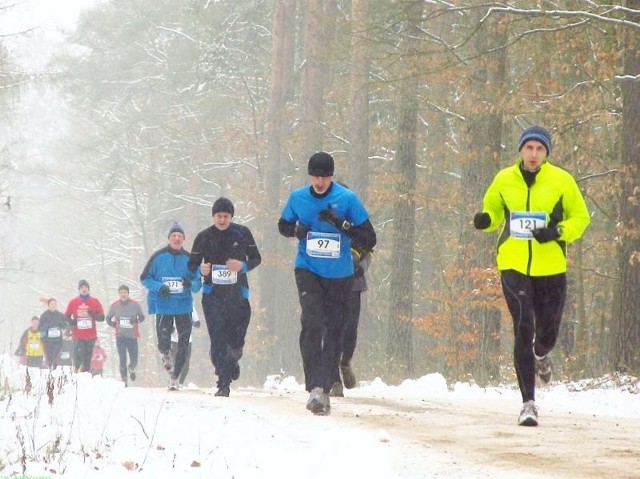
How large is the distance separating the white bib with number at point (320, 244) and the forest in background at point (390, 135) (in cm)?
368

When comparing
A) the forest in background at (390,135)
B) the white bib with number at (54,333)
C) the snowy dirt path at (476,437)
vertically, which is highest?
the forest in background at (390,135)

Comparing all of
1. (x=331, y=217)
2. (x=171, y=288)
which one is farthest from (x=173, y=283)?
(x=331, y=217)

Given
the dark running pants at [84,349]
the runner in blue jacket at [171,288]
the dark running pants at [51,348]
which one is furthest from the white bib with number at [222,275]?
the dark running pants at [51,348]

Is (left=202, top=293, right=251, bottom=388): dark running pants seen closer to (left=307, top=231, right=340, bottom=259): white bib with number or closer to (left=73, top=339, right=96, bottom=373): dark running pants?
(left=307, top=231, right=340, bottom=259): white bib with number

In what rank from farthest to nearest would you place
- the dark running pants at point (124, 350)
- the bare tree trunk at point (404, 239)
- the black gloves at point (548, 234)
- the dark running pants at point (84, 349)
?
the bare tree trunk at point (404, 239)
the dark running pants at point (124, 350)
the dark running pants at point (84, 349)
the black gloves at point (548, 234)

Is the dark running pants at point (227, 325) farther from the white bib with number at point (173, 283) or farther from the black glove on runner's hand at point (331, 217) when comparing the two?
the black glove on runner's hand at point (331, 217)

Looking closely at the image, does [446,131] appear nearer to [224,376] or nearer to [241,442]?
[224,376]

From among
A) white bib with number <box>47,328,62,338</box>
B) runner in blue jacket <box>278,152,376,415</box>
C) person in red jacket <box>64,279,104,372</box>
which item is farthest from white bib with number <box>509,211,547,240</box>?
white bib with number <box>47,328,62,338</box>

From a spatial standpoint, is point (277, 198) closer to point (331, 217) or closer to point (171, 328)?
point (171, 328)

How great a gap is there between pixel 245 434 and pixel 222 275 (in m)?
5.49

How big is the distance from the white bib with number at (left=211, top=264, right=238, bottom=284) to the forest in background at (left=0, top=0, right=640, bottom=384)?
11.6 ft

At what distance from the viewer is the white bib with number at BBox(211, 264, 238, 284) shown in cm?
1294

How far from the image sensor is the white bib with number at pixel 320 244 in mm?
9781

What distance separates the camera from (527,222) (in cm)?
886
